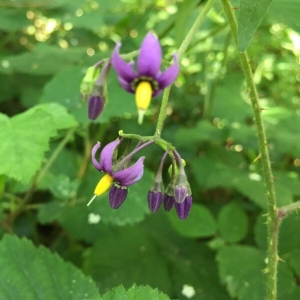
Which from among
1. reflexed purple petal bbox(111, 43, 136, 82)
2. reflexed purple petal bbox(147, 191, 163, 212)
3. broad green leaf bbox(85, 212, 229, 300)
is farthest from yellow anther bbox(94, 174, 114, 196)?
broad green leaf bbox(85, 212, 229, 300)

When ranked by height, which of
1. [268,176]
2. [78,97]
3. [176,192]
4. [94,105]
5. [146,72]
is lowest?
[78,97]

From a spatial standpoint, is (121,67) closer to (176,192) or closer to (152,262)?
(176,192)

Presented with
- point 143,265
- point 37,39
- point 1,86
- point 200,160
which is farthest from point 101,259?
point 37,39

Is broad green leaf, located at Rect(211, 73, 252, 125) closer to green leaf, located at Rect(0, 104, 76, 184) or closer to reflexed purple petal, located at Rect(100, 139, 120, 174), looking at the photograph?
green leaf, located at Rect(0, 104, 76, 184)

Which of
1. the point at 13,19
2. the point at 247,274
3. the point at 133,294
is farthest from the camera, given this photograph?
the point at 13,19

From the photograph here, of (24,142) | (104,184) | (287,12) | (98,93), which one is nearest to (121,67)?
(98,93)

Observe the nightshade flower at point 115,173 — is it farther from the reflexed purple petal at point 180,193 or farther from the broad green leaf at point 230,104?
the broad green leaf at point 230,104
